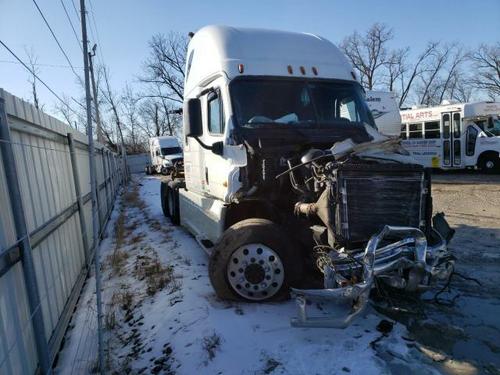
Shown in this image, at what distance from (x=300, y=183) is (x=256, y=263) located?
107 cm

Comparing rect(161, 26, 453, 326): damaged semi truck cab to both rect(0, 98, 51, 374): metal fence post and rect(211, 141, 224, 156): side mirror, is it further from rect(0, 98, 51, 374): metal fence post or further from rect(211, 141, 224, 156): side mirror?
rect(0, 98, 51, 374): metal fence post

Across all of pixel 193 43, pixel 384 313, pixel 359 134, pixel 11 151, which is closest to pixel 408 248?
pixel 384 313

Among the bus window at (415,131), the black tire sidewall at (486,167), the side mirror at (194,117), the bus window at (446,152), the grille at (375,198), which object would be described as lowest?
the black tire sidewall at (486,167)

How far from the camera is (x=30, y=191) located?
3912 millimetres

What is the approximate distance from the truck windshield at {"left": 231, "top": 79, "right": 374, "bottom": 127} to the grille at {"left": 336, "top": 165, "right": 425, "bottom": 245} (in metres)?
1.56

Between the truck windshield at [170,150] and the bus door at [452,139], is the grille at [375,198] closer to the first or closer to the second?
the bus door at [452,139]

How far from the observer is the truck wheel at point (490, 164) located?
18.8 metres

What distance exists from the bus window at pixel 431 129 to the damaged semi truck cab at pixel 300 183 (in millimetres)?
16472

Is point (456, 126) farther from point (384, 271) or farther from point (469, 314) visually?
point (384, 271)

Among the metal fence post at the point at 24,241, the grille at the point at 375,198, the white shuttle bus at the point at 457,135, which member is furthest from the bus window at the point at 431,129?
the metal fence post at the point at 24,241

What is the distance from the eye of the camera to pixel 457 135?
64.6 feet

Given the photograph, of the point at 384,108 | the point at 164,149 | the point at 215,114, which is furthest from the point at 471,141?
the point at 164,149

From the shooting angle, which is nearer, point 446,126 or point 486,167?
point 486,167

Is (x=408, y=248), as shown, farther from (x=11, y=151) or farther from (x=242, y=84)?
(x=11, y=151)
